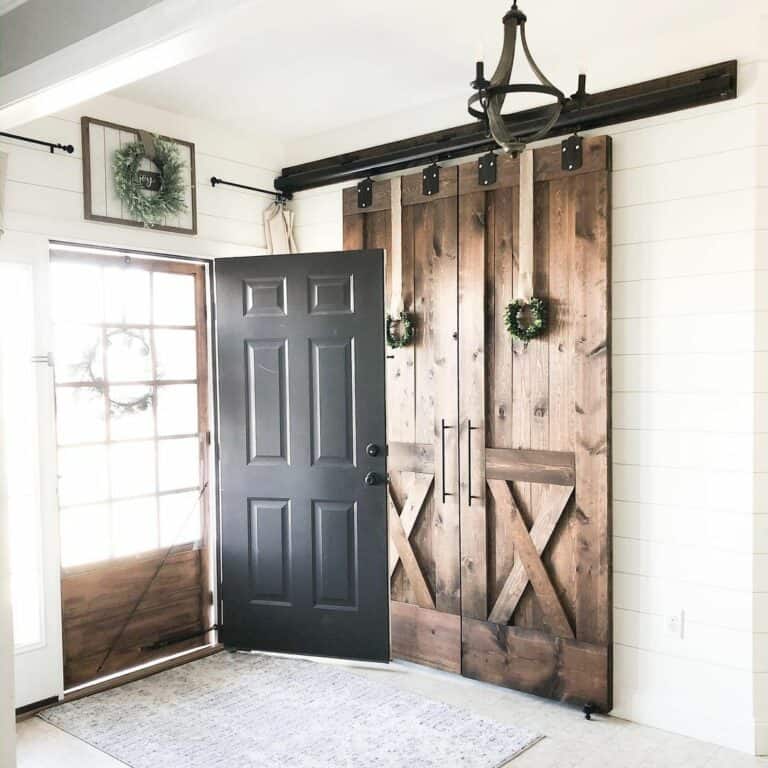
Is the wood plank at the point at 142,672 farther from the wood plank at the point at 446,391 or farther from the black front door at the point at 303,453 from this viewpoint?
the wood plank at the point at 446,391

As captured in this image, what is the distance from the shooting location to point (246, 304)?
402 cm

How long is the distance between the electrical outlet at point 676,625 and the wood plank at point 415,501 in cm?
128

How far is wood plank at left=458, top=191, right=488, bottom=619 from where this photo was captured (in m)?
3.76

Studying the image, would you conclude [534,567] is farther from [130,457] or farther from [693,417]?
[130,457]

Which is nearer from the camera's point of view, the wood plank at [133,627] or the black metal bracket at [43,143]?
the black metal bracket at [43,143]

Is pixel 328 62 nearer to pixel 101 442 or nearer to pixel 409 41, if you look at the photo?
pixel 409 41

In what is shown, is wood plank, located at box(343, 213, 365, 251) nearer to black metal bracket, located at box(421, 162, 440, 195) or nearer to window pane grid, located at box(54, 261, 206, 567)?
black metal bracket, located at box(421, 162, 440, 195)

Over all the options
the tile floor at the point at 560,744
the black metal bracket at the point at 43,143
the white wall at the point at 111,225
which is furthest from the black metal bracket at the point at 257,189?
the tile floor at the point at 560,744

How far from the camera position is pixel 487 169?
3705 mm

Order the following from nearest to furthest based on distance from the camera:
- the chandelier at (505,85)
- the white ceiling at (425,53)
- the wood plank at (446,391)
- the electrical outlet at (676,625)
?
1. the chandelier at (505,85)
2. the white ceiling at (425,53)
3. the electrical outlet at (676,625)
4. the wood plank at (446,391)

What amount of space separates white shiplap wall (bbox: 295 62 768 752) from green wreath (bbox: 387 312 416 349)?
3.51 feet

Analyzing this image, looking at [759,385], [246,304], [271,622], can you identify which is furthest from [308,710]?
[759,385]

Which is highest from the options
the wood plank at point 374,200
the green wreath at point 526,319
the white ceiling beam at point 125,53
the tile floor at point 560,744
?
the white ceiling beam at point 125,53

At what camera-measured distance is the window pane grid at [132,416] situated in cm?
372
